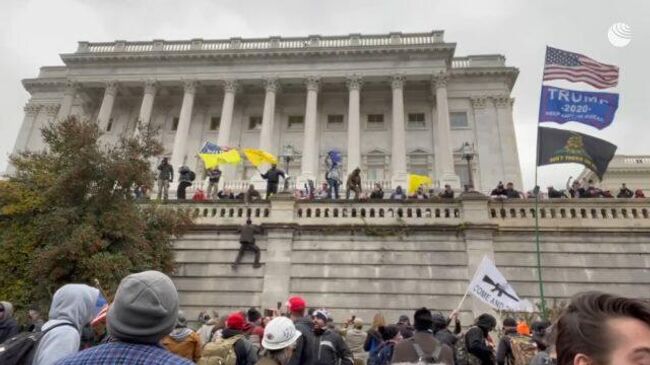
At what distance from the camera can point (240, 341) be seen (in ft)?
21.8

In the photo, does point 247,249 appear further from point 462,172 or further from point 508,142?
point 508,142

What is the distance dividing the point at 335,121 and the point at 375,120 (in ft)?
11.9

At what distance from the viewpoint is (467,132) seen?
41.8 metres

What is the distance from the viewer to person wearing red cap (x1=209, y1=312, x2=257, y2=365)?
6.61 meters

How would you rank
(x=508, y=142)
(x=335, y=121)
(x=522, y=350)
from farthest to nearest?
(x=335, y=121)
(x=508, y=142)
(x=522, y=350)

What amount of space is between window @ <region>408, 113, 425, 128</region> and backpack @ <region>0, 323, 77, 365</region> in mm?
40618

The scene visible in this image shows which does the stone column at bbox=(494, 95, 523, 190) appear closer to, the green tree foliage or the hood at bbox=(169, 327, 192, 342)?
the green tree foliage

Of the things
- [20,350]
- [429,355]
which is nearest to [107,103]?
[20,350]

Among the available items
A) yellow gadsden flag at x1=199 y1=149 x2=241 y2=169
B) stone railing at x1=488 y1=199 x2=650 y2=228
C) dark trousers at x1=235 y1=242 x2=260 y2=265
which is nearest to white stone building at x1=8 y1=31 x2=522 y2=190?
yellow gadsden flag at x1=199 y1=149 x2=241 y2=169

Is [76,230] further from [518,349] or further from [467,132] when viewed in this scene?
[467,132]

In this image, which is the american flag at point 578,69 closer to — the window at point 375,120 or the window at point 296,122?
the window at point 375,120

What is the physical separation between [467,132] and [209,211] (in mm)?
29001

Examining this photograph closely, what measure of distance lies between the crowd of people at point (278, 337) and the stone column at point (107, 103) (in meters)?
36.3

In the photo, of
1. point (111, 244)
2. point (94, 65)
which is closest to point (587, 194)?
point (111, 244)
